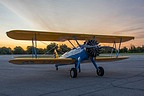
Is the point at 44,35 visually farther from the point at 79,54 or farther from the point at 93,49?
the point at 93,49

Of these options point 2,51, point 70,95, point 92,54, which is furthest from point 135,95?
point 2,51

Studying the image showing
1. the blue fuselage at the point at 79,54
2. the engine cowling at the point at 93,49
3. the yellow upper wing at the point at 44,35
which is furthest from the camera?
the blue fuselage at the point at 79,54

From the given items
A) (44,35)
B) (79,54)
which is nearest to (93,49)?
(79,54)

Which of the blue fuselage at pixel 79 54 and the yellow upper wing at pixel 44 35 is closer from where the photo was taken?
the yellow upper wing at pixel 44 35

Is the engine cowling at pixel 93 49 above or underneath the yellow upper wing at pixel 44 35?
underneath

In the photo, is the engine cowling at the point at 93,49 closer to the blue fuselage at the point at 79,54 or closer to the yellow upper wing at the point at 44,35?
the blue fuselage at the point at 79,54

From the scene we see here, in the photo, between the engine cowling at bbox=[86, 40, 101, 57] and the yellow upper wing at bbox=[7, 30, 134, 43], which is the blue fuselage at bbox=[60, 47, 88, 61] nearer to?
the engine cowling at bbox=[86, 40, 101, 57]

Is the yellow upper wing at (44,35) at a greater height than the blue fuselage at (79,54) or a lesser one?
greater

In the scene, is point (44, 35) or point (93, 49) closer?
point (93, 49)

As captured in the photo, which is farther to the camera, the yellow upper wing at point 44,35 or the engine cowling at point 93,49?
the engine cowling at point 93,49

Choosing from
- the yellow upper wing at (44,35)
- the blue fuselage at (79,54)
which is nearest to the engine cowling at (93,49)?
the blue fuselage at (79,54)

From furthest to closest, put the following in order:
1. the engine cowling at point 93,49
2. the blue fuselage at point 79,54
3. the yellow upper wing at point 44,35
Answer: the blue fuselage at point 79,54
the engine cowling at point 93,49
the yellow upper wing at point 44,35

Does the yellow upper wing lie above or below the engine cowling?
above


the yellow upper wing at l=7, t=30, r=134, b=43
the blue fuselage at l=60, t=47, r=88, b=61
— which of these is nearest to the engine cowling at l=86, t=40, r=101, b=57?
the blue fuselage at l=60, t=47, r=88, b=61
